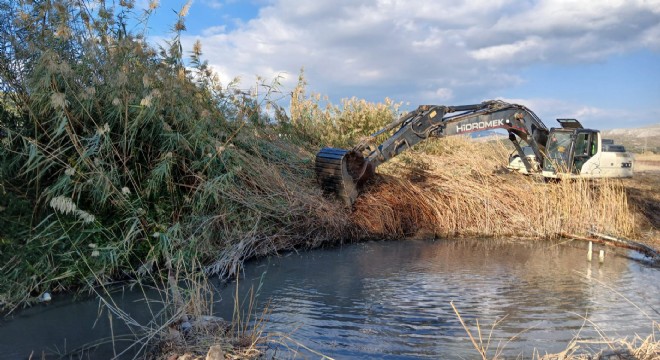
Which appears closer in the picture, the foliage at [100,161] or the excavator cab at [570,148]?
the foliage at [100,161]

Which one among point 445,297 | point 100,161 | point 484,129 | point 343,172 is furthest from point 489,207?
point 100,161

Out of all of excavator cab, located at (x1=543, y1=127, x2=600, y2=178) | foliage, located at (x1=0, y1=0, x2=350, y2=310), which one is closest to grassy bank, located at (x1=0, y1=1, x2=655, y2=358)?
foliage, located at (x1=0, y1=0, x2=350, y2=310)

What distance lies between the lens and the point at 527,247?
1005 centimetres

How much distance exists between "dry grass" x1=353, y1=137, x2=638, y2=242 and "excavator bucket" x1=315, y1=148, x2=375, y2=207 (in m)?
0.35

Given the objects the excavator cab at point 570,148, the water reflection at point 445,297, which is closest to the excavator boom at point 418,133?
the excavator cab at point 570,148

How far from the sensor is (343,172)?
10.1 meters

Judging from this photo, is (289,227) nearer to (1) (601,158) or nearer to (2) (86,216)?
(2) (86,216)

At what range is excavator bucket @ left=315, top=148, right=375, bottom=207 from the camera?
10.2 metres

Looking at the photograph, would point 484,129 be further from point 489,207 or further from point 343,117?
point 343,117

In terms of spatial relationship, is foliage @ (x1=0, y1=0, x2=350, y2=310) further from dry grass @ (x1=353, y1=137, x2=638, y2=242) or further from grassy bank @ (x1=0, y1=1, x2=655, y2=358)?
dry grass @ (x1=353, y1=137, x2=638, y2=242)

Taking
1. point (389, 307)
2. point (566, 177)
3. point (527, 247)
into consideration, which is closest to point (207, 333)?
point (389, 307)

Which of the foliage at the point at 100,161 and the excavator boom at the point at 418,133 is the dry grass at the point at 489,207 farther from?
the foliage at the point at 100,161

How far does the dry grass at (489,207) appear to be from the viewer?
10602 millimetres

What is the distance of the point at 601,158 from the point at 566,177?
165cm
